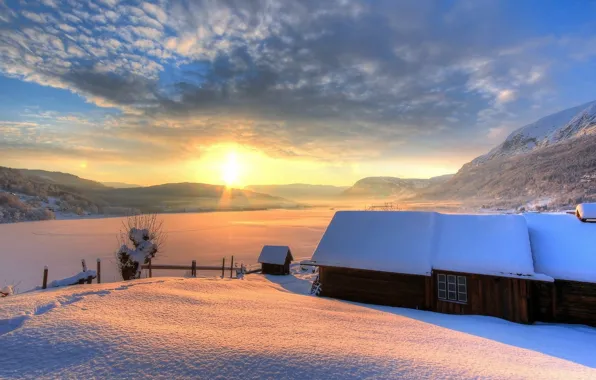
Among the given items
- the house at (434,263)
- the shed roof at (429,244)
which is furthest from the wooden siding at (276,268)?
the house at (434,263)

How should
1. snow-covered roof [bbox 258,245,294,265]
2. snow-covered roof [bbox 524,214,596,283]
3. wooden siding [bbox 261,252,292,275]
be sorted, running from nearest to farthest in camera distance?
snow-covered roof [bbox 524,214,596,283] → snow-covered roof [bbox 258,245,294,265] → wooden siding [bbox 261,252,292,275]

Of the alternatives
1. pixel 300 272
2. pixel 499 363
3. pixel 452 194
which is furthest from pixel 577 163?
pixel 499 363

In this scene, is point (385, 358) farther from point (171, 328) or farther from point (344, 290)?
point (344, 290)

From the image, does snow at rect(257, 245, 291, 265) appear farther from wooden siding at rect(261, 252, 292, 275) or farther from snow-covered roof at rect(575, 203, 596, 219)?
snow-covered roof at rect(575, 203, 596, 219)

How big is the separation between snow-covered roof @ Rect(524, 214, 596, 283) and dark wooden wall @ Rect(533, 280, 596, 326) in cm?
46

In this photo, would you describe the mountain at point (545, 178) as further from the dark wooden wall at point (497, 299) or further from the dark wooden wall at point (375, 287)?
the dark wooden wall at point (375, 287)

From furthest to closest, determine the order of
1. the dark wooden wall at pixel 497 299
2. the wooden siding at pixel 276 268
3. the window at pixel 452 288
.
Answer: the wooden siding at pixel 276 268 → the window at pixel 452 288 → the dark wooden wall at pixel 497 299

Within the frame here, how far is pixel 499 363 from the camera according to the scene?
231 inches

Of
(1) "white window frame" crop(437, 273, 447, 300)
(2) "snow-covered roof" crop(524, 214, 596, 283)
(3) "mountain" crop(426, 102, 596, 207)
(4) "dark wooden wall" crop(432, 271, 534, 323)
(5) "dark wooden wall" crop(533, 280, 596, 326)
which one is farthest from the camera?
(3) "mountain" crop(426, 102, 596, 207)

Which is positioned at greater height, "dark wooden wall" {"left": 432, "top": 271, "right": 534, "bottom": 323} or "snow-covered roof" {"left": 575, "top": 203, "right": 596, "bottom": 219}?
"snow-covered roof" {"left": 575, "top": 203, "right": 596, "bottom": 219}

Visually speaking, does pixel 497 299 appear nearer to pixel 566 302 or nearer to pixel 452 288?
pixel 452 288

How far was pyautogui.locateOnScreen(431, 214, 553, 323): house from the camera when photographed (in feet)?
43.0

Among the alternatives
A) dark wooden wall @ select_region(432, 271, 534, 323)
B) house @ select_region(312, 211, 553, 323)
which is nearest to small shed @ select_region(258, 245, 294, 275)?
house @ select_region(312, 211, 553, 323)

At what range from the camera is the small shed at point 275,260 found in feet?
95.4
